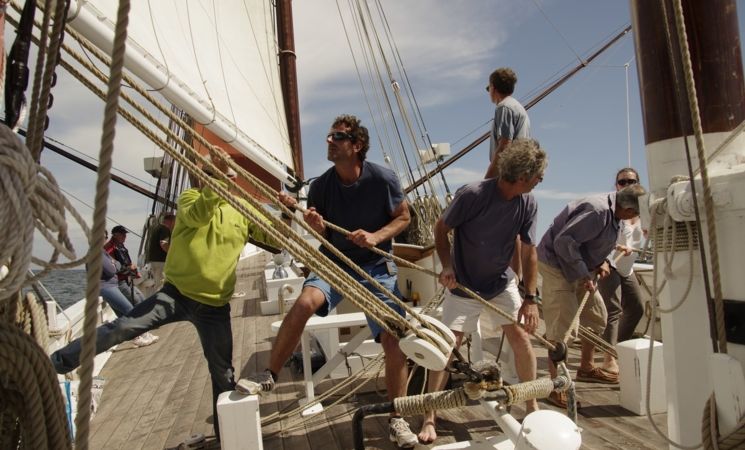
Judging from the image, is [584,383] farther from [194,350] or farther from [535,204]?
[194,350]

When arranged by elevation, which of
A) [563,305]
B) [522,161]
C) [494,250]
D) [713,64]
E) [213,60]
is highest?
[213,60]

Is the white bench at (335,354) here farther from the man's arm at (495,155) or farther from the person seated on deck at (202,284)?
the man's arm at (495,155)

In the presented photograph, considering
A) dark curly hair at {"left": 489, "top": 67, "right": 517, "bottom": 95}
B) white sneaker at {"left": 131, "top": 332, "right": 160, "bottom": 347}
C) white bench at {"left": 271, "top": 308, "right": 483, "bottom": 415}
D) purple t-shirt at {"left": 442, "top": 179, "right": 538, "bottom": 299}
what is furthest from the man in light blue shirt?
white sneaker at {"left": 131, "top": 332, "right": 160, "bottom": 347}

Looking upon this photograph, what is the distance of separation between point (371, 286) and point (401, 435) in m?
0.73

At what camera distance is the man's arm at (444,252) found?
8.82 ft

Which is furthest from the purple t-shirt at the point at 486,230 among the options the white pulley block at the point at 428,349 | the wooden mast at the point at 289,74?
the wooden mast at the point at 289,74

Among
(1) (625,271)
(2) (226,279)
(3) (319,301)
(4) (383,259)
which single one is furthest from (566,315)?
(2) (226,279)

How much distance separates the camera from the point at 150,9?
117 inches

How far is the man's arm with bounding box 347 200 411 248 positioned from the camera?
238 cm

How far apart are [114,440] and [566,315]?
279cm

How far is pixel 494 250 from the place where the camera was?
8.88 ft

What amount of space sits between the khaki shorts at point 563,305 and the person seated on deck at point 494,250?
608 millimetres

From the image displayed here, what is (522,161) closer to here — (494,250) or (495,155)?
(494,250)

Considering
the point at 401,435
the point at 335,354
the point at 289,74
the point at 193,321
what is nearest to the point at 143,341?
the point at 335,354
